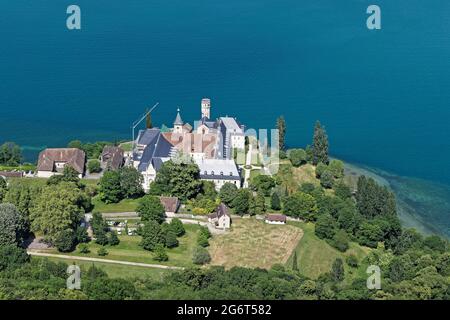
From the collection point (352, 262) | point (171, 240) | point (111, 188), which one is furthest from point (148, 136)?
point (352, 262)

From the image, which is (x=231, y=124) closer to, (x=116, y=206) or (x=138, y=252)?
(x=116, y=206)

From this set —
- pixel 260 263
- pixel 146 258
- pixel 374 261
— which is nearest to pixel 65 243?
pixel 146 258

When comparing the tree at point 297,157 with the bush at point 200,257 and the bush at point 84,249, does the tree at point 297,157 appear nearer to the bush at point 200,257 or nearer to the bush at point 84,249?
the bush at point 200,257

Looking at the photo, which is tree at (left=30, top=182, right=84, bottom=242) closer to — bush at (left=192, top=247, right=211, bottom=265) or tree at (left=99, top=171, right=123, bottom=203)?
tree at (left=99, top=171, right=123, bottom=203)

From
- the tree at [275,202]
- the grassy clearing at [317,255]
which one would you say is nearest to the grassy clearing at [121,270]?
the grassy clearing at [317,255]

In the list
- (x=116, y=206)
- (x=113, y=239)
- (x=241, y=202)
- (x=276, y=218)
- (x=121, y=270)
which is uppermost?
(x=241, y=202)
